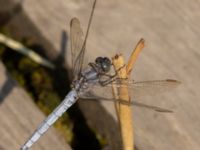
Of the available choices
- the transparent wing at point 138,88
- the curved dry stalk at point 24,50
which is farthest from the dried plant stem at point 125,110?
the curved dry stalk at point 24,50

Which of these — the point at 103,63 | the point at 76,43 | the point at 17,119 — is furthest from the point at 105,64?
the point at 17,119

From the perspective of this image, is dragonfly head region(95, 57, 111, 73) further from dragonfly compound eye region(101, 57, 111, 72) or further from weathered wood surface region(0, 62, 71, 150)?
weathered wood surface region(0, 62, 71, 150)

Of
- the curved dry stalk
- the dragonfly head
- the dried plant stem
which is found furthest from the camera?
the curved dry stalk

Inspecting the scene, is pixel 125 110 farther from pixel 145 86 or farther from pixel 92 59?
pixel 92 59

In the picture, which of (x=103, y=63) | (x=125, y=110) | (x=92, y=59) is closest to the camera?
(x=125, y=110)

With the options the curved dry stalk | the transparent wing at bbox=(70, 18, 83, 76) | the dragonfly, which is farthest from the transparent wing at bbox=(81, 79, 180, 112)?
the curved dry stalk

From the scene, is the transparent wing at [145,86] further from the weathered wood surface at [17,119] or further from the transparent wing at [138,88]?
the weathered wood surface at [17,119]

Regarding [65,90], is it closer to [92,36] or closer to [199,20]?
[92,36]

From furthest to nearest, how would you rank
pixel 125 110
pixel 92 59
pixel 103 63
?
pixel 92 59
pixel 103 63
pixel 125 110
